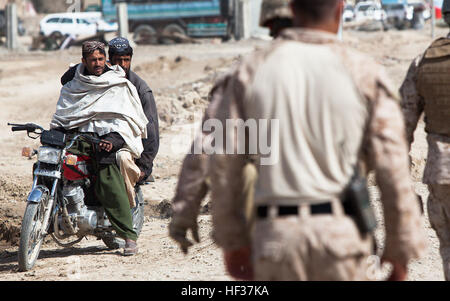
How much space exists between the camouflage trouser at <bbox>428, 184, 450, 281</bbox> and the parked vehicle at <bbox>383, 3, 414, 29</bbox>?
31.6 m

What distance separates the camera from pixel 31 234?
6.05m

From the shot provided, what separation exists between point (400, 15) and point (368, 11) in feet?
14.1

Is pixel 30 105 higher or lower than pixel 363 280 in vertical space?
lower

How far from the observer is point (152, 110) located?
22.6ft

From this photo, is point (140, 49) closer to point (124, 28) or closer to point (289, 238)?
point (124, 28)

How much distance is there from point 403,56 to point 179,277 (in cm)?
1746

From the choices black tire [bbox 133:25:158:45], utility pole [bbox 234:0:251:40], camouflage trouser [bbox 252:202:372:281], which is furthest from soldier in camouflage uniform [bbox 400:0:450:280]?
black tire [bbox 133:25:158:45]

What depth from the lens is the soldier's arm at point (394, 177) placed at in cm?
283

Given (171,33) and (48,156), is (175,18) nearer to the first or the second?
(171,33)

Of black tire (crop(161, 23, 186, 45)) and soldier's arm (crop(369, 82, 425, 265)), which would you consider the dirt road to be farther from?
soldier's arm (crop(369, 82, 425, 265))

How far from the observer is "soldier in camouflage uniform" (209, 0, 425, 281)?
110 inches

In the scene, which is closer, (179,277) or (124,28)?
(179,277)

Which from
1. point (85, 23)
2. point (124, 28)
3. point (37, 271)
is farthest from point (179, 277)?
point (85, 23)

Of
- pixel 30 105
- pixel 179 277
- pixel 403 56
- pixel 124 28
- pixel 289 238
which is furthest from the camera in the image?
pixel 124 28
